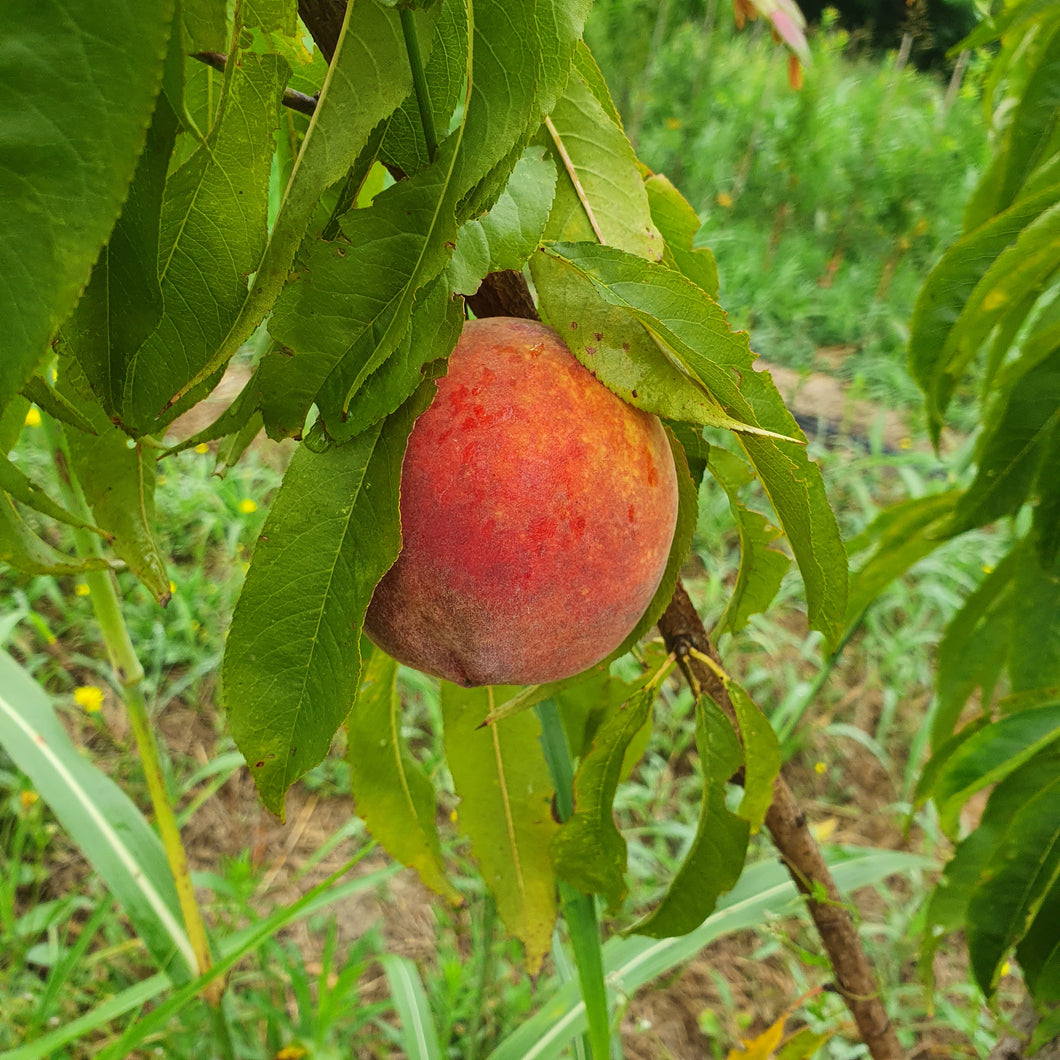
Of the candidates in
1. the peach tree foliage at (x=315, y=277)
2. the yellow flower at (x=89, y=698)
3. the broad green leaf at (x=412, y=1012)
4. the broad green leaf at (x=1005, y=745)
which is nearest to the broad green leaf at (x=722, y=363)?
the peach tree foliage at (x=315, y=277)

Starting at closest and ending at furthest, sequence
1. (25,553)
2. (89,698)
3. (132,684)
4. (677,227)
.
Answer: (25,553)
(677,227)
(132,684)
(89,698)

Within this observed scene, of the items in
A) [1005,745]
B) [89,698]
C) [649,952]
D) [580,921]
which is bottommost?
[89,698]

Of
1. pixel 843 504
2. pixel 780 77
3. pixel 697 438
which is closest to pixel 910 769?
pixel 843 504

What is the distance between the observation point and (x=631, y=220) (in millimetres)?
549

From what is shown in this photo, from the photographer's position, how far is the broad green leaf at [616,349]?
0.45 metres

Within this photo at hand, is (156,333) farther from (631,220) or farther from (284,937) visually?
(284,937)

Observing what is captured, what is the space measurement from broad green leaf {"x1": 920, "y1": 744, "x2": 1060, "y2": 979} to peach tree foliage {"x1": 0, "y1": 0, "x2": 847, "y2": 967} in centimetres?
47

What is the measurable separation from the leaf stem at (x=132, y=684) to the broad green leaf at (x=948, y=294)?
0.80 m

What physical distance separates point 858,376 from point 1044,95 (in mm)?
2712

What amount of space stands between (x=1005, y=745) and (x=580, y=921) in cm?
42

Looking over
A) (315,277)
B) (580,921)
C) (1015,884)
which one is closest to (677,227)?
(315,277)

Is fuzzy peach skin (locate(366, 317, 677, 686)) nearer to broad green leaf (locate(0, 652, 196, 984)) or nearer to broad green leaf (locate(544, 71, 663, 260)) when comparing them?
broad green leaf (locate(544, 71, 663, 260))

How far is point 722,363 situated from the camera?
0.46 m

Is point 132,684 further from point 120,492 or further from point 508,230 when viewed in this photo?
point 508,230
